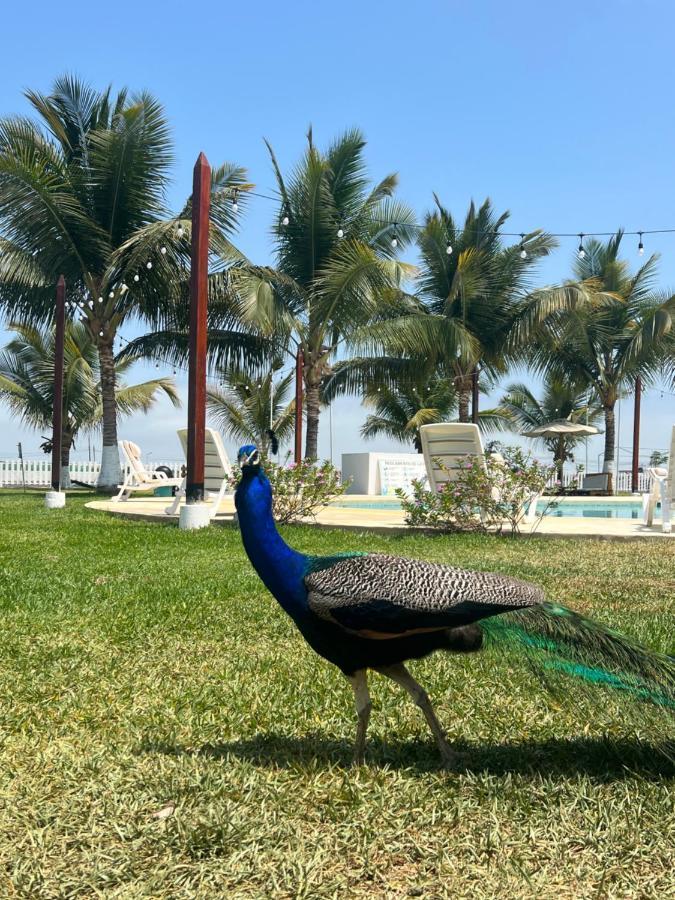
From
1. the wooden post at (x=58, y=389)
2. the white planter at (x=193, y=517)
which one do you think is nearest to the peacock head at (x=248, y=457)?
the white planter at (x=193, y=517)

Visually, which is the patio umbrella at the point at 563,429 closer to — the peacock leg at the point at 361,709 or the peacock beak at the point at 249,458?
the peacock leg at the point at 361,709

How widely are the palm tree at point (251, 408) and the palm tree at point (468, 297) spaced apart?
6.60 m

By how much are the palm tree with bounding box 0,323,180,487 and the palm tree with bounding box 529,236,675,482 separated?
14.3m

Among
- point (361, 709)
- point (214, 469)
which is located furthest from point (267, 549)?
point (214, 469)

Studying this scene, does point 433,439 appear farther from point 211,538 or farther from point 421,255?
point 421,255

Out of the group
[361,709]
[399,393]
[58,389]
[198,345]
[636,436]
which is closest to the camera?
[361,709]

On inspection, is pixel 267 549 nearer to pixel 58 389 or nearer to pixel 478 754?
pixel 478 754

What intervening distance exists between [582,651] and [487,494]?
294 inches

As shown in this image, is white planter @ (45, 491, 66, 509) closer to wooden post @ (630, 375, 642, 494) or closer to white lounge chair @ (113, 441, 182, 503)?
white lounge chair @ (113, 441, 182, 503)

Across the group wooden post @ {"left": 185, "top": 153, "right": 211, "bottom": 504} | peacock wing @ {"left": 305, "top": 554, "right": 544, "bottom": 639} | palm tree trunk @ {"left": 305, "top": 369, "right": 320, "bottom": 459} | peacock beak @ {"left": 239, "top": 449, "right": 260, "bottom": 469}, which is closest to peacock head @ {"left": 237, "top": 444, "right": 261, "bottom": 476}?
peacock beak @ {"left": 239, "top": 449, "right": 260, "bottom": 469}

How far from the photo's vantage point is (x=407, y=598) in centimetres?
244

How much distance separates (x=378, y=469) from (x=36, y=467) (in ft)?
50.4

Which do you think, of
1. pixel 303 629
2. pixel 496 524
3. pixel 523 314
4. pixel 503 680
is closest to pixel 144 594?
pixel 503 680

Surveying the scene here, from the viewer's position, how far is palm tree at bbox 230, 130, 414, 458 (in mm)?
17891
